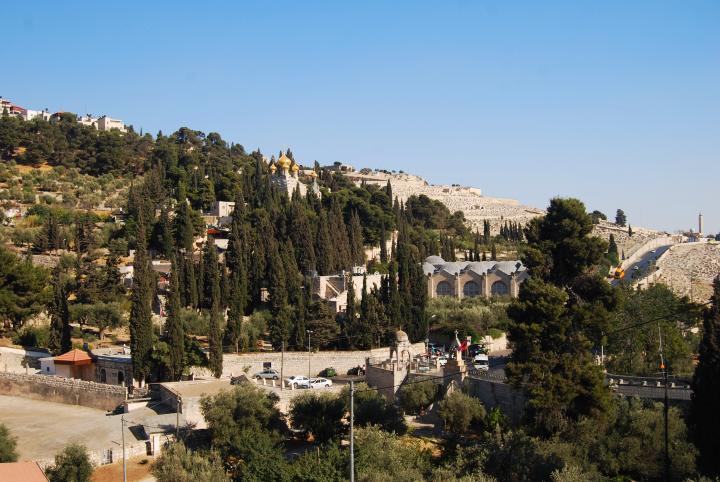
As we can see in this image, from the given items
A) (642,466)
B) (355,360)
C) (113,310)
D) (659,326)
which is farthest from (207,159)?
(642,466)

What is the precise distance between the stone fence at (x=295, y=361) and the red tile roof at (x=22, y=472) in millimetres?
14344

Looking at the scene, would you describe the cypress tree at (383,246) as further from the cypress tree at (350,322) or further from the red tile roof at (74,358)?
the red tile roof at (74,358)

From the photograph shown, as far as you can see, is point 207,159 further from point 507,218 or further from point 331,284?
point 507,218

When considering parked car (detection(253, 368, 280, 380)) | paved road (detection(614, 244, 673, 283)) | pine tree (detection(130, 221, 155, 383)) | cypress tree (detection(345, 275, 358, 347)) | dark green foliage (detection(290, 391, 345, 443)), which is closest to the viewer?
dark green foliage (detection(290, 391, 345, 443))

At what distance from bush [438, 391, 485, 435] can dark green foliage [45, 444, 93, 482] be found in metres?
13.1

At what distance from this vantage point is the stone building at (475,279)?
65125mm

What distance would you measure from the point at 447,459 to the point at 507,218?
115070mm

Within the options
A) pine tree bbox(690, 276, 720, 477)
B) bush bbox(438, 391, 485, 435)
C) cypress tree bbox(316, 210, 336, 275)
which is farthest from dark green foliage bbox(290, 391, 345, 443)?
cypress tree bbox(316, 210, 336, 275)

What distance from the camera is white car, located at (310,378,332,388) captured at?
122 feet

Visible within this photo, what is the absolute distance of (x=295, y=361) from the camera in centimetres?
4138

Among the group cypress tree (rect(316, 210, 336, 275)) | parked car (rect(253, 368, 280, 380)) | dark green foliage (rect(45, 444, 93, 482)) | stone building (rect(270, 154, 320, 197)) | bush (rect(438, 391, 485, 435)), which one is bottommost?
dark green foliage (rect(45, 444, 93, 482))

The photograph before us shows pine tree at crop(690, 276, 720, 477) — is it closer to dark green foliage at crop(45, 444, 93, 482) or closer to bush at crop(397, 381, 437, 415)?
bush at crop(397, 381, 437, 415)

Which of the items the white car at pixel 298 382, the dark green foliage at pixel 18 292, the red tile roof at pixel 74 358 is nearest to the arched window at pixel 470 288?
the white car at pixel 298 382

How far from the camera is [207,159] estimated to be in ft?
308
